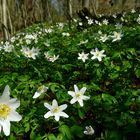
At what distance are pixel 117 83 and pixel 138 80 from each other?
91cm

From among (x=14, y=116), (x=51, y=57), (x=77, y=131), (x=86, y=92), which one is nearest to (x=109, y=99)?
(x=86, y=92)

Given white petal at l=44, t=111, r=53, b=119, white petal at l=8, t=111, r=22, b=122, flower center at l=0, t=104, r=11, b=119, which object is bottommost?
white petal at l=8, t=111, r=22, b=122

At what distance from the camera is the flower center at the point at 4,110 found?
2381 mm

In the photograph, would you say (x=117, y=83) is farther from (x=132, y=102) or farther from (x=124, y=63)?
(x=132, y=102)

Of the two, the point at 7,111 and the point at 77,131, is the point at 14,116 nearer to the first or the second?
the point at 7,111

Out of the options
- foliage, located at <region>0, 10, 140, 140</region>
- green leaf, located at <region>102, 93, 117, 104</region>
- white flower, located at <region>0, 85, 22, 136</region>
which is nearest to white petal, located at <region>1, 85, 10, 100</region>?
white flower, located at <region>0, 85, 22, 136</region>

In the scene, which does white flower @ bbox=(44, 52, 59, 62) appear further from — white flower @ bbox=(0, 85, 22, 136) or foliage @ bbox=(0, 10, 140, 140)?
white flower @ bbox=(0, 85, 22, 136)

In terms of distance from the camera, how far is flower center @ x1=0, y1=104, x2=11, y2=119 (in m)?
2.38

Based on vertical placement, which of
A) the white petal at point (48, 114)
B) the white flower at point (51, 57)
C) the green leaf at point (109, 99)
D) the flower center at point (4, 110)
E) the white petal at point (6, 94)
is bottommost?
the flower center at point (4, 110)

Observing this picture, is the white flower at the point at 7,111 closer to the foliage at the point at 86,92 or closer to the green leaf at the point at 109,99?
the foliage at the point at 86,92

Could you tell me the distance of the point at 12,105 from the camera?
2.38 metres

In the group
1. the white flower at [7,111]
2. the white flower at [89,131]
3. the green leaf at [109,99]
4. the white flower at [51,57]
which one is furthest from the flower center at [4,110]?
the white flower at [51,57]

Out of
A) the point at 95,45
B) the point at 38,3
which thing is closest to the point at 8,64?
the point at 95,45

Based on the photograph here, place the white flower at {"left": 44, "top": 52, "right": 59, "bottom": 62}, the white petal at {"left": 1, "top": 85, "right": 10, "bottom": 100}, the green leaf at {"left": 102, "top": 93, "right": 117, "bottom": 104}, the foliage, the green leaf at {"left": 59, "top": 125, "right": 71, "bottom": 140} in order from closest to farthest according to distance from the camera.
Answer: the white petal at {"left": 1, "top": 85, "right": 10, "bottom": 100}, the green leaf at {"left": 59, "top": 125, "right": 71, "bottom": 140}, the foliage, the green leaf at {"left": 102, "top": 93, "right": 117, "bottom": 104}, the white flower at {"left": 44, "top": 52, "right": 59, "bottom": 62}
